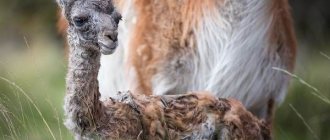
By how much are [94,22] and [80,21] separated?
73 millimetres

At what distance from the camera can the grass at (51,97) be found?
6445 millimetres

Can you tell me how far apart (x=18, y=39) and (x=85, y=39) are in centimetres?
720

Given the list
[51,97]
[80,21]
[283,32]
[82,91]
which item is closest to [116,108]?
[82,91]

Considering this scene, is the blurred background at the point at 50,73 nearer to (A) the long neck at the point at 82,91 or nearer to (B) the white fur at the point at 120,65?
(B) the white fur at the point at 120,65

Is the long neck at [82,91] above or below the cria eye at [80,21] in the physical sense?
below

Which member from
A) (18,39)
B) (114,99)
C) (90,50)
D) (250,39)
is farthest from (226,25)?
(18,39)

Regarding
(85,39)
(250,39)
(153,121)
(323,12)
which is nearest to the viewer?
(85,39)

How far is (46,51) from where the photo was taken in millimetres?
11828

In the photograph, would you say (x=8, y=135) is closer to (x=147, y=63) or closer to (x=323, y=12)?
(x=147, y=63)

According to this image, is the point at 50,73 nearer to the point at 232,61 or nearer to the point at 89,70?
the point at 232,61

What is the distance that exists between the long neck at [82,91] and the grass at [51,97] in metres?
0.61

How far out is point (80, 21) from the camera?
532 centimetres

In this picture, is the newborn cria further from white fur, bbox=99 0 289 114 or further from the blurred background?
white fur, bbox=99 0 289 114

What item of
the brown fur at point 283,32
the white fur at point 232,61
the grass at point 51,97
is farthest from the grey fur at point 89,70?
the brown fur at point 283,32
